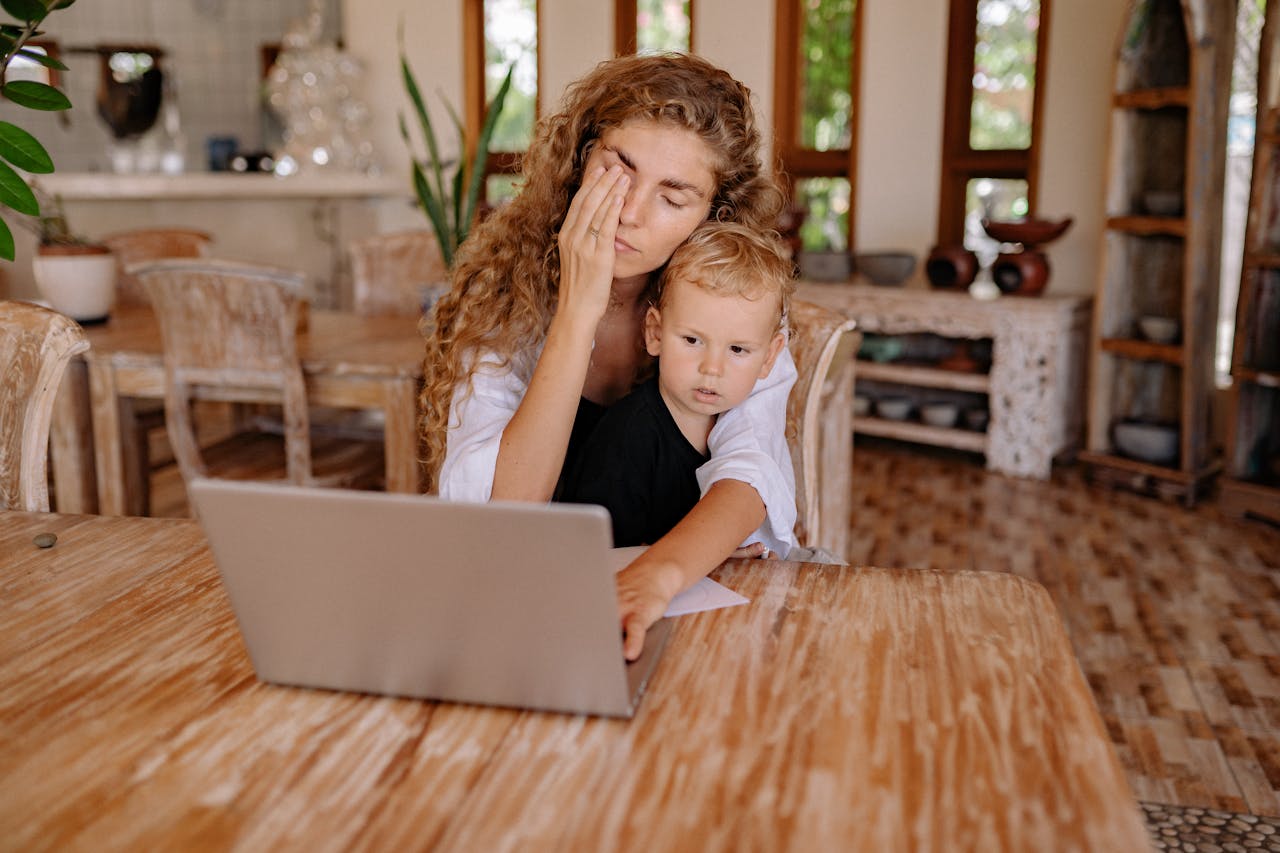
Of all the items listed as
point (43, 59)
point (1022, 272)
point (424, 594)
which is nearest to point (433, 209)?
point (43, 59)

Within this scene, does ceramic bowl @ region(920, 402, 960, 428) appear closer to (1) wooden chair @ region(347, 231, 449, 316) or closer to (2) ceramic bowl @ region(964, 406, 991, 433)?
(2) ceramic bowl @ region(964, 406, 991, 433)

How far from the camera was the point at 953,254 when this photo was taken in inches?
167

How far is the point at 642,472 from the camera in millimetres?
1379

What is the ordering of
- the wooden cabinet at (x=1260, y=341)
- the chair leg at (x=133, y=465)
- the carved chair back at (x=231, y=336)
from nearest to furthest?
the carved chair back at (x=231, y=336)
the chair leg at (x=133, y=465)
the wooden cabinet at (x=1260, y=341)

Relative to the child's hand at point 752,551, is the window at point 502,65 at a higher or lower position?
higher

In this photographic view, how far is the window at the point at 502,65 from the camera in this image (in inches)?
230

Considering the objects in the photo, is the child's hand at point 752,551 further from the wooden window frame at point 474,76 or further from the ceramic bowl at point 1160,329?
the wooden window frame at point 474,76

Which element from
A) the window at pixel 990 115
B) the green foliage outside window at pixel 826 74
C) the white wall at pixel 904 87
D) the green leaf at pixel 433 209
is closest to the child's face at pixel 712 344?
the green leaf at pixel 433 209

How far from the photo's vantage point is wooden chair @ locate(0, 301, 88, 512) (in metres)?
1.40

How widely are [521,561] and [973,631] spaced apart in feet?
1.39

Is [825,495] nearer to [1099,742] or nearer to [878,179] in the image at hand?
[1099,742]

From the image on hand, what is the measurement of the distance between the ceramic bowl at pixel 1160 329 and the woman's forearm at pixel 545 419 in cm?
300

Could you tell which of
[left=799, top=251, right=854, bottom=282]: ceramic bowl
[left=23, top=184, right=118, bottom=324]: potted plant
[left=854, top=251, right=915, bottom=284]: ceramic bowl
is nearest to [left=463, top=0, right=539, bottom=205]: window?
[left=799, top=251, right=854, bottom=282]: ceramic bowl

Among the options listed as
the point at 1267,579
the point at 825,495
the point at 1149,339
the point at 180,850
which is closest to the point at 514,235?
the point at 180,850
